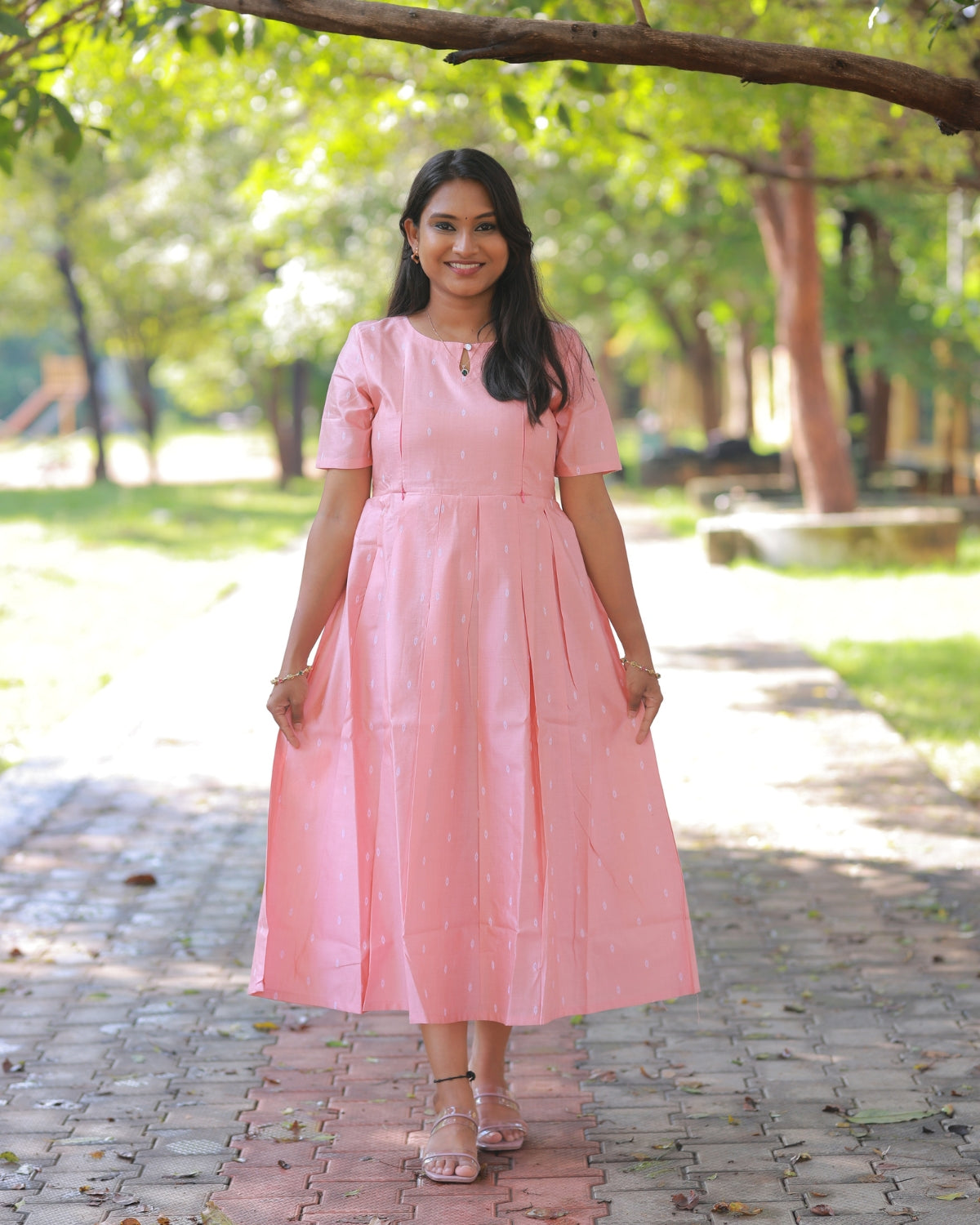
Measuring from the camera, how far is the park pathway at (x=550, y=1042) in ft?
10.2

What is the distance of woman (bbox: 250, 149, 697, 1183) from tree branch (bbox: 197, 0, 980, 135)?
278 mm

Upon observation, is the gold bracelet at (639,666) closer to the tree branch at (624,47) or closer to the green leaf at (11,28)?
the tree branch at (624,47)

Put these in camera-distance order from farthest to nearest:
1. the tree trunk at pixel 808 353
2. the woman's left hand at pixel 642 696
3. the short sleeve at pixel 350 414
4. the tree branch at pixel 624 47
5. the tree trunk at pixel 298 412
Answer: the tree trunk at pixel 298 412 → the tree trunk at pixel 808 353 → the woman's left hand at pixel 642 696 → the short sleeve at pixel 350 414 → the tree branch at pixel 624 47

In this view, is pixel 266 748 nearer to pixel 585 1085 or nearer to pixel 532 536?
pixel 585 1085

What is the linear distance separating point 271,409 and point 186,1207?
27.7m

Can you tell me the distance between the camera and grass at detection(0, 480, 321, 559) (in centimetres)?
1789

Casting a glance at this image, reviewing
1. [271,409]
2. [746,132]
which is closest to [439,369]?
[746,132]

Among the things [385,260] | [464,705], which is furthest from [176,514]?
[464,705]

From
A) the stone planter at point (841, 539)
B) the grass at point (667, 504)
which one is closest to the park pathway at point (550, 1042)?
the stone planter at point (841, 539)

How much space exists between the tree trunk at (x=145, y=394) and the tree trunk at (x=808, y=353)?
18.3 metres

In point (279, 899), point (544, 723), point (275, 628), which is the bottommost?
point (275, 628)

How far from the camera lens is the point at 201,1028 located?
13.4 ft

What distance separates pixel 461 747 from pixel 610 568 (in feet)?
1.72

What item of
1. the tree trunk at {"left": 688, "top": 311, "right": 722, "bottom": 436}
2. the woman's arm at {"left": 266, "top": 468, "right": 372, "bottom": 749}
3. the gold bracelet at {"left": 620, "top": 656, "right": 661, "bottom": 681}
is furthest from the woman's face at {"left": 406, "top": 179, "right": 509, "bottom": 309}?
the tree trunk at {"left": 688, "top": 311, "right": 722, "bottom": 436}
